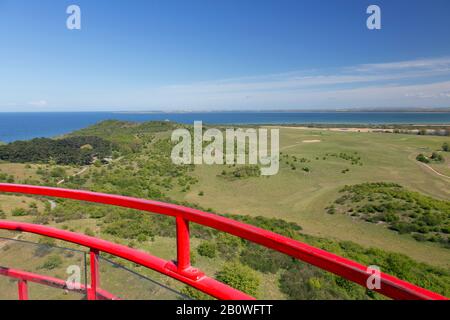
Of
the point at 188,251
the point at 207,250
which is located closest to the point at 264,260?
the point at 207,250

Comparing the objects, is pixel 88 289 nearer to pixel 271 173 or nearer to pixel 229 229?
pixel 229 229

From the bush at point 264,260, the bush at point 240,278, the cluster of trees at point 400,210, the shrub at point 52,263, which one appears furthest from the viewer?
the cluster of trees at point 400,210

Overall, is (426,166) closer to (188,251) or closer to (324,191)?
(324,191)

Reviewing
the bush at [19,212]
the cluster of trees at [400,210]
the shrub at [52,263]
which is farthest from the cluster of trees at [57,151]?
the shrub at [52,263]

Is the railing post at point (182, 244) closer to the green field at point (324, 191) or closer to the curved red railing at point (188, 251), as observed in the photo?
the curved red railing at point (188, 251)

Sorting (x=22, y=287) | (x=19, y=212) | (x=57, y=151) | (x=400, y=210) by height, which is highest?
(x=22, y=287)
